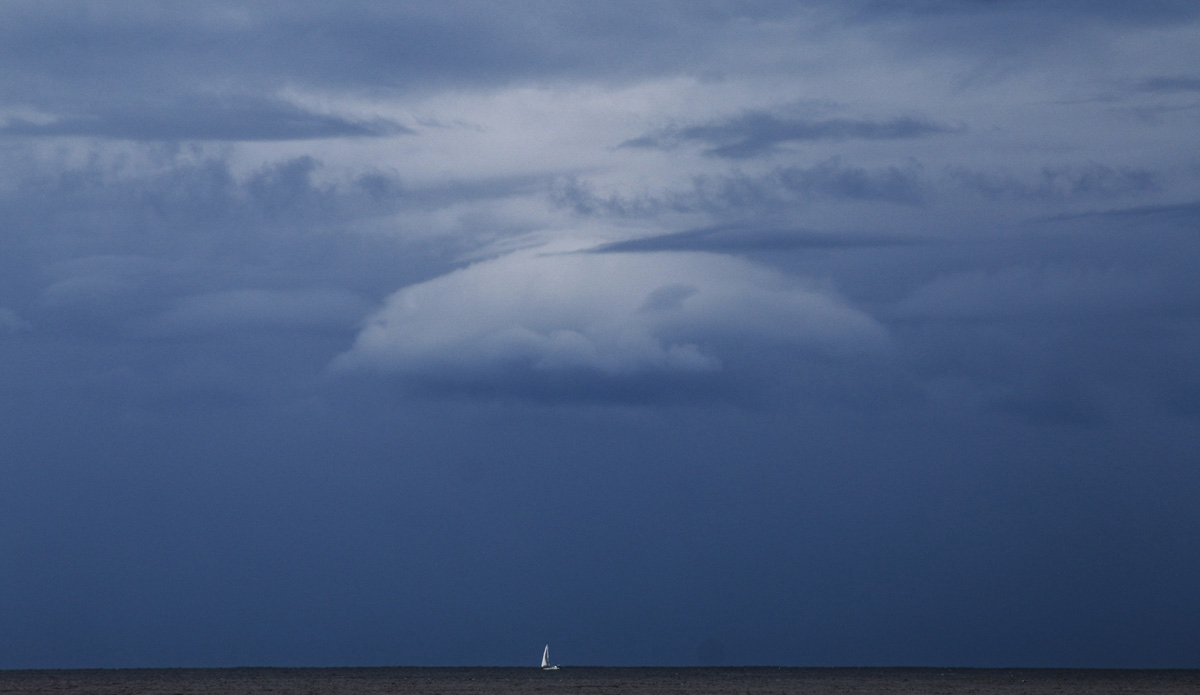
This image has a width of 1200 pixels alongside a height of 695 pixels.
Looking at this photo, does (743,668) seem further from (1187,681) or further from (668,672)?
(1187,681)

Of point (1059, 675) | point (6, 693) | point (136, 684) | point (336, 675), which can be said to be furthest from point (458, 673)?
point (1059, 675)

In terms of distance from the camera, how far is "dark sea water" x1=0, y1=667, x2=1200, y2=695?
90812 millimetres

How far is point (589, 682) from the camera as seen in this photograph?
102 m

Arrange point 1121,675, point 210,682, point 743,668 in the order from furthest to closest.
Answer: point 743,668, point 1121,675, point 210,682

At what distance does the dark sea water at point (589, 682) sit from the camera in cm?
9081

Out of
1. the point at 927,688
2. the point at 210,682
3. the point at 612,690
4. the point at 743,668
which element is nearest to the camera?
the point at 612,690

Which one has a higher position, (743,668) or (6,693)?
(743,668)

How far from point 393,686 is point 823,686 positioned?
2855 cm

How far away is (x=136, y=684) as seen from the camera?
325 ft

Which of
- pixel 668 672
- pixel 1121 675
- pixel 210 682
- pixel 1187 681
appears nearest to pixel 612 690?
pixel 210 682

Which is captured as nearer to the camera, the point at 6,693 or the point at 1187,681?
the point at 6,693

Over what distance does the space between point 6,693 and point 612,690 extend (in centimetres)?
3661

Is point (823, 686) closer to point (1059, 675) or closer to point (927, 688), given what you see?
point (927, 688)

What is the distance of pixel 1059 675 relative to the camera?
123 metres
